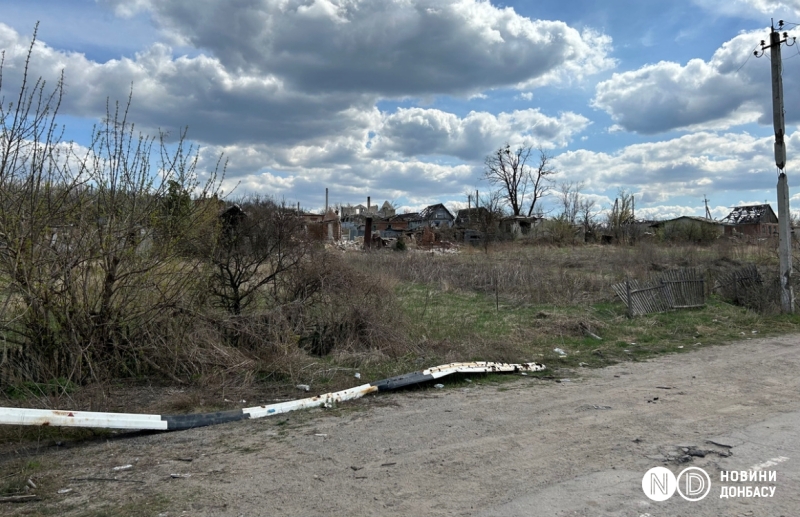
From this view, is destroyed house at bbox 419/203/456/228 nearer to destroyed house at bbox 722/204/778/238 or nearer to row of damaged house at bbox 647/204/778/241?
row of damaged house at bbox 647/204/778/241

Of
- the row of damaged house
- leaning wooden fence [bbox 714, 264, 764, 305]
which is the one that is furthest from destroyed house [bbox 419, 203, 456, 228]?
leaning wooden fence [bbox 714, 264, 764, 305]

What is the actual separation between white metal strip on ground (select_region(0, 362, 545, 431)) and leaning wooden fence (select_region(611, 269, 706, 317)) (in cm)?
734

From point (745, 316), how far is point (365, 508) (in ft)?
45.6

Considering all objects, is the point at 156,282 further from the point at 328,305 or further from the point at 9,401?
the point at 328,305

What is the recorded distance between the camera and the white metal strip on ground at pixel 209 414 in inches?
196

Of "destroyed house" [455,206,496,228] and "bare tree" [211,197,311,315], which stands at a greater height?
"destroyed house" [455,206,496,228]

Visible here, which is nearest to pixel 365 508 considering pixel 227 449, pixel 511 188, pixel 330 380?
pixel 227 449

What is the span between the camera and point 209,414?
232 inches

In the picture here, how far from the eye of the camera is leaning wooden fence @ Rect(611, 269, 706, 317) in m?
14.3

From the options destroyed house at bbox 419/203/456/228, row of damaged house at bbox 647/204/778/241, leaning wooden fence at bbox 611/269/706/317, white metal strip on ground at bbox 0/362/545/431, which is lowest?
white metal strip on ground at bbox 0/362/545/431

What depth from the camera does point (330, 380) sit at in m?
7.65

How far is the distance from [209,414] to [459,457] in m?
2.78

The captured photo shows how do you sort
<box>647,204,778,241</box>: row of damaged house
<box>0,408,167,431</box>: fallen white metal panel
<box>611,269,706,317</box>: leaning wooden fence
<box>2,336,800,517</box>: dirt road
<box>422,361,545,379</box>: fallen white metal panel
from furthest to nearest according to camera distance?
<box>647,204,778,241</box>: row of damaged house → <box>611,269,706,317</box>: leaning wooden fence → <box>422,361,545,379</box>: fallen white metal panel → <box>0,408,167,431</box>: fallen white metal panel → <box>2,336,800,517</box>: dirt road

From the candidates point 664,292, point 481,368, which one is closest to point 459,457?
point 481,368
